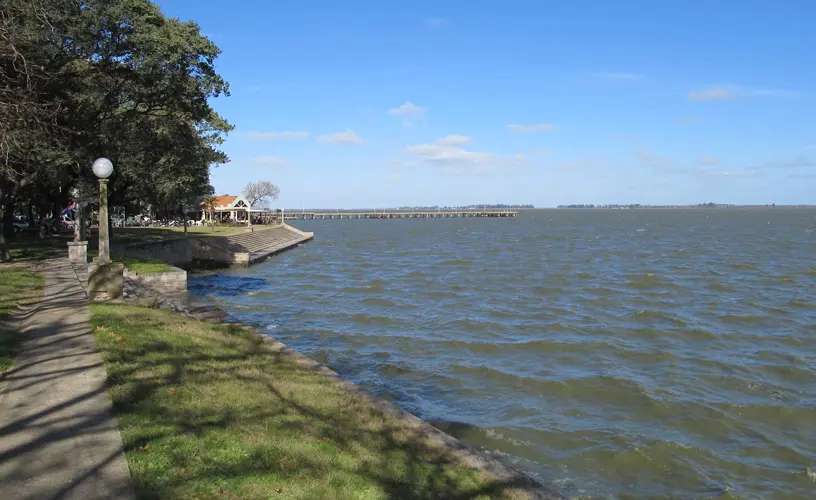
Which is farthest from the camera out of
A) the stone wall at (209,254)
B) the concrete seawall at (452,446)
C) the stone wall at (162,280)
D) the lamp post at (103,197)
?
the stone wall at (209,254)

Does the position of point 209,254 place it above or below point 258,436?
below

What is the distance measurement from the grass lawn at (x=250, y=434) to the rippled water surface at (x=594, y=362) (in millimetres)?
2359

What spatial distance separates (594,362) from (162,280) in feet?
48.6

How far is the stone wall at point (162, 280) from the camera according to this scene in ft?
66.8

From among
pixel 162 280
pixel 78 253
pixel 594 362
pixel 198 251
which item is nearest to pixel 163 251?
pixel 198 251

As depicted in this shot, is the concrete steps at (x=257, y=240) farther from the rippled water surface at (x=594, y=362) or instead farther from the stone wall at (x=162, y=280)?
the stone wall at (x=162, y=280)

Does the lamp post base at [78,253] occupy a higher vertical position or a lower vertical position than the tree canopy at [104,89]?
lower

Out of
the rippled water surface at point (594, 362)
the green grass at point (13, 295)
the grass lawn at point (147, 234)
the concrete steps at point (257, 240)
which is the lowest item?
the rippled water surface at point (594, 362)

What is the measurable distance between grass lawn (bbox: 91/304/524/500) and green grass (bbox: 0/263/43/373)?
3.93 ft

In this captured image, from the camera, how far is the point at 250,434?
21.4 ft

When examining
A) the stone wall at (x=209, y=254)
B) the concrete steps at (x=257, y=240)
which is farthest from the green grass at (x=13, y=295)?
the concrete steps at (x=257, y=240)

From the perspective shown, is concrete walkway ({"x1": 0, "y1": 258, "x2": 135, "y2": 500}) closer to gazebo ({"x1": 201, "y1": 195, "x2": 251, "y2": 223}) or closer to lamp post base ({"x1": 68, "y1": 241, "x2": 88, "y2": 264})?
lamp post base ({"x1": 68, "y1": 241, "x2": 88, "y2": 264})

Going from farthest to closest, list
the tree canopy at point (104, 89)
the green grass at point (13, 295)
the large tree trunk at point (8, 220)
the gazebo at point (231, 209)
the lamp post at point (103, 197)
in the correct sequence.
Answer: the gazebo at point (231, 209) → the large tree trunk at point (8, 220) → the tree canopy at point (104, 89) → the lamp post at point (103, 197) → the green grass at point (13, 295)

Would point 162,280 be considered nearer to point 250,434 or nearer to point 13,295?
point 13,295
